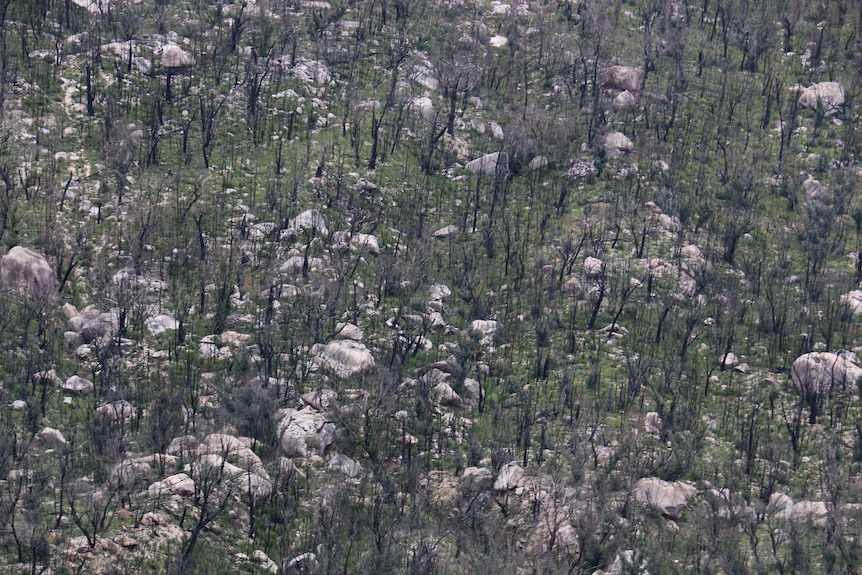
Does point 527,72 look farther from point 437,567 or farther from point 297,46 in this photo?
point 437,567

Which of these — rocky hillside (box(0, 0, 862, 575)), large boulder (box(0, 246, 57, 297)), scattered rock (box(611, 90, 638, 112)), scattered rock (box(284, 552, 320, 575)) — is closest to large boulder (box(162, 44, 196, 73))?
rocky hillside (box(0, 0, 862, 575))

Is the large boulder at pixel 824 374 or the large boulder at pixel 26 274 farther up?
the large boulder at pixel 26 274

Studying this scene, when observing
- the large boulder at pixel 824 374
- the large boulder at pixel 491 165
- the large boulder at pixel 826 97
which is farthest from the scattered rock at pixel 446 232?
the large boulder at pixel 826 97

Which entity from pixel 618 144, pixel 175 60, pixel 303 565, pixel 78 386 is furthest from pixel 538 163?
pixel 303 565

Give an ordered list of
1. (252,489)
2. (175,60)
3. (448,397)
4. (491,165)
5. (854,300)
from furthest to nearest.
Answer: (175,60)
(491,165)
(854,300)
(448,397)
(252,489)

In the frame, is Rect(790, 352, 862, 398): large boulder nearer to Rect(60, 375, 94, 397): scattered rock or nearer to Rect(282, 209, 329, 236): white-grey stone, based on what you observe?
Rect(282, 209, 329, 236): white-grey stone

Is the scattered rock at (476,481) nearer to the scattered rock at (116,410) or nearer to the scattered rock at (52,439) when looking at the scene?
the scattered rock at (116,410)

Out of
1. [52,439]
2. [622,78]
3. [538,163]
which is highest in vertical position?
[622,78]

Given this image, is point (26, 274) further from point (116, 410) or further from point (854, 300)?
point (854, 300)
